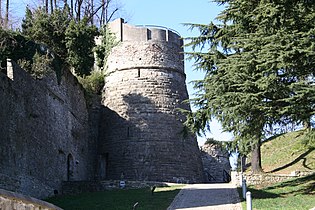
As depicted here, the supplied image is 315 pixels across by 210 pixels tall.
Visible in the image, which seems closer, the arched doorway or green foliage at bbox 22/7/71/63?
the arched doorway

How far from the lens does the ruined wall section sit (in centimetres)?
1490

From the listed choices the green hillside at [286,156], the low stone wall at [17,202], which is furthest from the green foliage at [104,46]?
the low stone wall at [17,202]

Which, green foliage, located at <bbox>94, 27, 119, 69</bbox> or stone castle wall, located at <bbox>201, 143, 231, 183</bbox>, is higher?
green foliage, located at <bbox>94, 27, 119, 69</bbox>

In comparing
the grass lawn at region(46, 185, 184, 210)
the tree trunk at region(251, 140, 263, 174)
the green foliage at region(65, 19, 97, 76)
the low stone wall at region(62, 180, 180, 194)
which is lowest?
the grass lawn at region(46, 185, 184, 210)

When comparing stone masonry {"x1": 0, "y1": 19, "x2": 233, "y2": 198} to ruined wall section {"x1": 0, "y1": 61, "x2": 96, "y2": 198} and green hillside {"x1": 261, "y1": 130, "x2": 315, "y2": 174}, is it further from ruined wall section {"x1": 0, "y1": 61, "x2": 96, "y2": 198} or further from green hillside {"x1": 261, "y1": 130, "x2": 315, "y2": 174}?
green hillside {"x1": 261, "y1": 130, "x2": 315, "y2": 174}

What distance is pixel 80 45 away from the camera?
76.1ft

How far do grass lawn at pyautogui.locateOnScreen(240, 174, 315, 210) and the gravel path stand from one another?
489 millimetres

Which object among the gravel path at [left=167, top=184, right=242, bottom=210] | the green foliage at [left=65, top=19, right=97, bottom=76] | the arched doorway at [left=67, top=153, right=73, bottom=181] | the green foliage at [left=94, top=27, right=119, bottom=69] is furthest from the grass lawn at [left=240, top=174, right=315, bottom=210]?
the green foliage at [left=94, top=27, right=119, bottom=69]

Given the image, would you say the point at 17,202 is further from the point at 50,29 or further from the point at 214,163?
the point at 214,163

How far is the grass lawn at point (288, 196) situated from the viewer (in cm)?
1216

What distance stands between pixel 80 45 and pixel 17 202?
18.6m

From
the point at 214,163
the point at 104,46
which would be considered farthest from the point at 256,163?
the point at 104,46

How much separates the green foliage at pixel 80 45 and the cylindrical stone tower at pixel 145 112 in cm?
223

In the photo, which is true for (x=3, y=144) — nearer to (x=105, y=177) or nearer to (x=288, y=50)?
(x=288, y=50)
